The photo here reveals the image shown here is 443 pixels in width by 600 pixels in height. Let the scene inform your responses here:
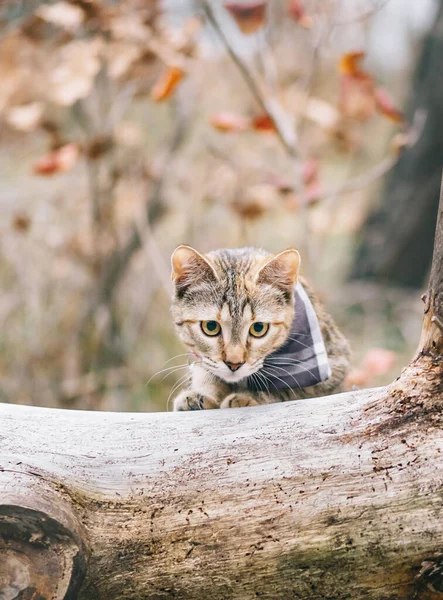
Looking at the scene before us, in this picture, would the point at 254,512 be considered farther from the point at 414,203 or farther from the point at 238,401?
the point at 414,203

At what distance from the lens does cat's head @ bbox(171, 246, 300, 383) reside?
191cm

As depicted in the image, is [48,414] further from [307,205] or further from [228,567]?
[307,205]

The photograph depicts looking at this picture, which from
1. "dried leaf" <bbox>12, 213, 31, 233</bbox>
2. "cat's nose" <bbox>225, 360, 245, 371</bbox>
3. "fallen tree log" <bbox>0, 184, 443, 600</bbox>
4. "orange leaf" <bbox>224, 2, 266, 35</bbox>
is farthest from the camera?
"dried leaf" <bbox>12, 213, 31, 233</bbox>

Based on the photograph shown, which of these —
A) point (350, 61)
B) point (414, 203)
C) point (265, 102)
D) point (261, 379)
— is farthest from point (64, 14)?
point (414, 203)

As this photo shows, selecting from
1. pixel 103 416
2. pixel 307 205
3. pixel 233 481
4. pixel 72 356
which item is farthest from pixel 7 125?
pixel 233 481

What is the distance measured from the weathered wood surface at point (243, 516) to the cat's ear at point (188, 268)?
1.88 ft

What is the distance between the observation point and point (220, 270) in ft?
6.77

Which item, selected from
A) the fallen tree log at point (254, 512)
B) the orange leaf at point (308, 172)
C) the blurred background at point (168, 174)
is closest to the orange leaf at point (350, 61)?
the blurred background at point (168, 174)

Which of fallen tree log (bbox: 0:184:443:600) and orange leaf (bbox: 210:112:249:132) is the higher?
orange leaf (bbox: 210:112:249:132)

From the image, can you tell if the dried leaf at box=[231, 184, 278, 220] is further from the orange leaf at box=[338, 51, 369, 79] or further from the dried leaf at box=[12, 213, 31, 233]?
the dried leaf at box=[12, 213, 31, 233]

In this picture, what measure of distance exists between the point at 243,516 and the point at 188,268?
79cm

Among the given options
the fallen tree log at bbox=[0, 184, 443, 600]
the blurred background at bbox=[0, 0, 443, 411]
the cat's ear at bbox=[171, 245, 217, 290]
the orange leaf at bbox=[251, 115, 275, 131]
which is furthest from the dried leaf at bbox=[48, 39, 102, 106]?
the fallen tree log at bbox=[0, 184, 443, 600]

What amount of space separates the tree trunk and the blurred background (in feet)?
0.05

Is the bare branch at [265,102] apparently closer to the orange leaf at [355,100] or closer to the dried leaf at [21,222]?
the orange leaf at [355,100]
